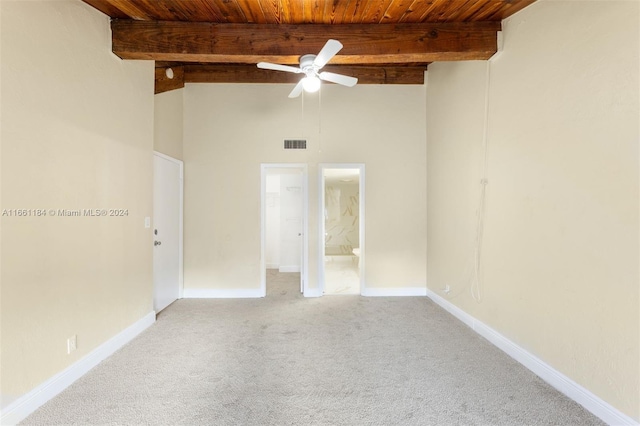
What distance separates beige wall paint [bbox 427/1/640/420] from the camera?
1.61 meters

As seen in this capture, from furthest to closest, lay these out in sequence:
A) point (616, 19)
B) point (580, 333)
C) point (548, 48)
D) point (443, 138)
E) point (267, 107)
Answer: point (267, 107) < point (443, 138) < point (548, 48) < point (580, 333) < point (616, 19)

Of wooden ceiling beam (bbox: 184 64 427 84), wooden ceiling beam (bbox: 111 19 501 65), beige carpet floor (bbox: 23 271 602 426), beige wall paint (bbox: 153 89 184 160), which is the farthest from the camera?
wooden ceiling beam (bbox: 184 64 427 84)

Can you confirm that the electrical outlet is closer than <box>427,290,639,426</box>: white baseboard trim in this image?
No

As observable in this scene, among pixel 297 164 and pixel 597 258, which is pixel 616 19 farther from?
pixel 297 164

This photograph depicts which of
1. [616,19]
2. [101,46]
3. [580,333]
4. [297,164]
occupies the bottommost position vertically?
[580,333]

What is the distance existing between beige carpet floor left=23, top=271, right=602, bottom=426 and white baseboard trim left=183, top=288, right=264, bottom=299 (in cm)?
77

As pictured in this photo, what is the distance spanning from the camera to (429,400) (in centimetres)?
186

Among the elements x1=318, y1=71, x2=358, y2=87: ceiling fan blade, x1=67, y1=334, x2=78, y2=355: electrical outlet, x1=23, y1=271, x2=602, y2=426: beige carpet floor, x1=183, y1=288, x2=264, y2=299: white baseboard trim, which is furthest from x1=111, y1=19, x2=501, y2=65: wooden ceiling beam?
x1=183, y1=288, x2=264, y2=299: white baseboard trim

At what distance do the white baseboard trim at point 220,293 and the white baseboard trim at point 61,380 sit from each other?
1140 mm

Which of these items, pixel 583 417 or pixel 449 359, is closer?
pixel 583 417

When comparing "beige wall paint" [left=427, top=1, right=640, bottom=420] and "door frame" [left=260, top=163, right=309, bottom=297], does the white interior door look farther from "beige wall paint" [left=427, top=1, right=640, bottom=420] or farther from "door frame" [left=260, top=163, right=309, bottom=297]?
"beige wall paint" [left=427, top=1, right=640, bottom=420]

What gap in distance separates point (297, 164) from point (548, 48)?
2.86m

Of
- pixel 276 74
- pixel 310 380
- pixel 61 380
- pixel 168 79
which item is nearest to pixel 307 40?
pixel 276 74

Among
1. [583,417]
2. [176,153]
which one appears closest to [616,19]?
[583,417]
